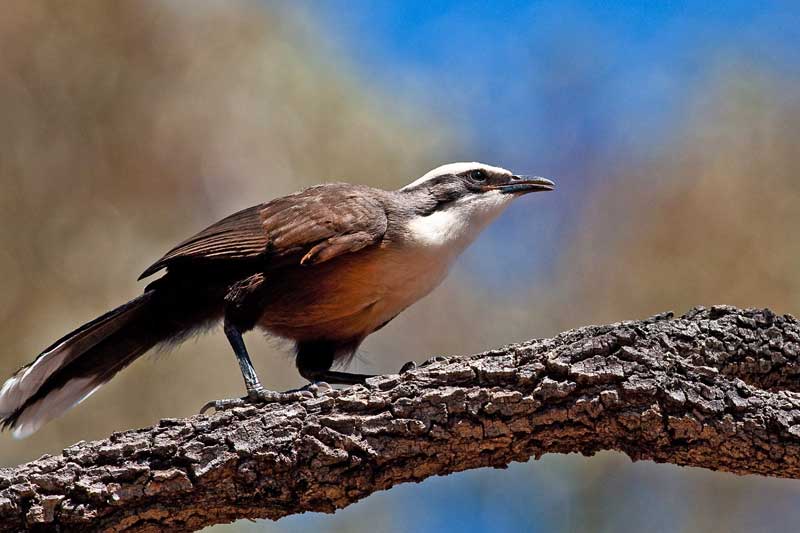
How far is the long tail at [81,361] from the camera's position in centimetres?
565

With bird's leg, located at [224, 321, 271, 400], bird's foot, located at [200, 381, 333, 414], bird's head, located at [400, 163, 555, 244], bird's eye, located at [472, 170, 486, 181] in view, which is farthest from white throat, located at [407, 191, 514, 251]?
bird's foot, located at [200, 381, 333, 414]

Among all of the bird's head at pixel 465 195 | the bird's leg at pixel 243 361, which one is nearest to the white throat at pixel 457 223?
the bird's head at pixel 465 195

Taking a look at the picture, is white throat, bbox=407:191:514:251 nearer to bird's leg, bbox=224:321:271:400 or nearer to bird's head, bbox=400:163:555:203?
bird's head, bbox=400:163:555:203

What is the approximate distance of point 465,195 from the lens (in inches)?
246

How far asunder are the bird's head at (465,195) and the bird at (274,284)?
1 centimetres

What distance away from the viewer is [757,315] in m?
4.75

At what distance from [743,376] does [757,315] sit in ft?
0.98

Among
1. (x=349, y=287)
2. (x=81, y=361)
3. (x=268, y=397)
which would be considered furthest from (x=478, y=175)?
(x=81, y=361)

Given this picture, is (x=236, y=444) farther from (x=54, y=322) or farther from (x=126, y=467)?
(x=54, y=322)

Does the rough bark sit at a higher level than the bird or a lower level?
lower

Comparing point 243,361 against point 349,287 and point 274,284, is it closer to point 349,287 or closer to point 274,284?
point 274,284

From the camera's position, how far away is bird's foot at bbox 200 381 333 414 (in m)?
4.61

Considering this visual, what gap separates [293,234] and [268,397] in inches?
47.0

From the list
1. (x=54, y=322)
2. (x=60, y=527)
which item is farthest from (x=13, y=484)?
(x=54, y=322)
